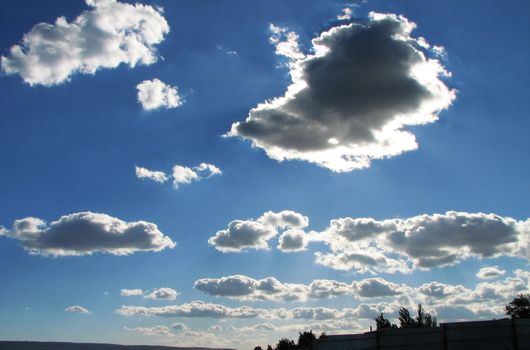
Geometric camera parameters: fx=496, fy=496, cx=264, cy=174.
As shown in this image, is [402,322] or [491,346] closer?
[491,346]

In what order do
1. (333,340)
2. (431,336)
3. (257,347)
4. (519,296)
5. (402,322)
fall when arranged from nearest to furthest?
(333,340)
(431,336)
(402,322)
(519,296)
(257,347)

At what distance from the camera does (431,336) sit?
92.4 ft

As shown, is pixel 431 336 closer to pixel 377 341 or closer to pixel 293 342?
pixel 377 341

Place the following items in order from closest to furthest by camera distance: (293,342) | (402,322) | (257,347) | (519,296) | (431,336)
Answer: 1. (431,336)
2. (402,322)
3. (519,296)
4. (293,342)
5. (257,347)

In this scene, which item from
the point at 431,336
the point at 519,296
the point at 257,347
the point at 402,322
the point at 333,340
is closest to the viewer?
the point at 333,340

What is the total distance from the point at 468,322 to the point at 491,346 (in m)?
1.83

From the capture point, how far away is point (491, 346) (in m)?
28.9

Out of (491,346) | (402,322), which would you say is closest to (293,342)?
(402,322)

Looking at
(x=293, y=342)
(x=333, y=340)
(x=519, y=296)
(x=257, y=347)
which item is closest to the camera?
(x=333, y=340)

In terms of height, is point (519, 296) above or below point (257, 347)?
above

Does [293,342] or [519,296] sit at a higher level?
[519,296]

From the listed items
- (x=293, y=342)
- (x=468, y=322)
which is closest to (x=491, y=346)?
(x=468, y=322)

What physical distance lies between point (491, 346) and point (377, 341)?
706 centimetres

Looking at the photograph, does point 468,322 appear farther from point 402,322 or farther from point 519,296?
point 519,296
